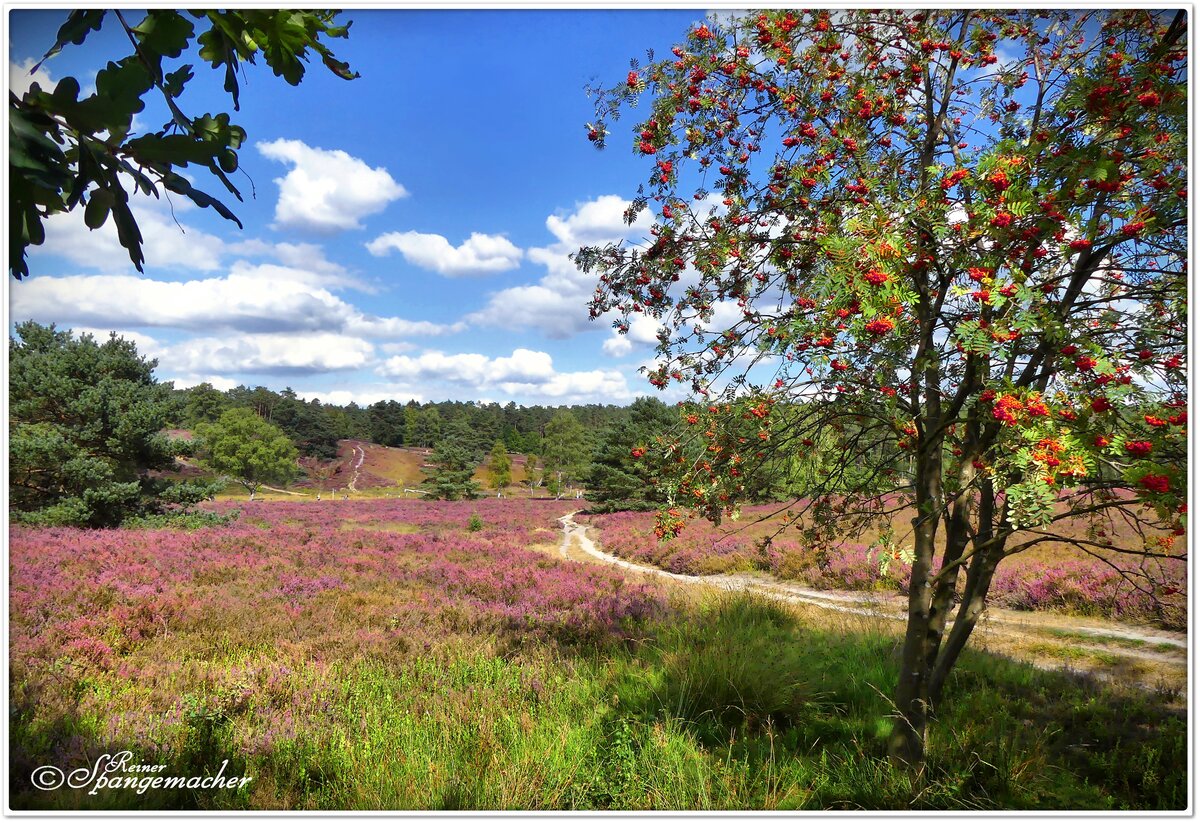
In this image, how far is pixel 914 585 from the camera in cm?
343

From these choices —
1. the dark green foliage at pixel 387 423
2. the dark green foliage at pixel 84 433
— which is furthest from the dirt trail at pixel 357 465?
the dark green foliage at pixel 84 433

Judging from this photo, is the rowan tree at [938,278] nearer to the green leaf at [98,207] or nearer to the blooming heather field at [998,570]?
the blooming heather field at [998,570]

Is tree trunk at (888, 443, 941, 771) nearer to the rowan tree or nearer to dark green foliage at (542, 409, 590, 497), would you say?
the rowan tree

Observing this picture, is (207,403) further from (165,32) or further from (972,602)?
(972,602)

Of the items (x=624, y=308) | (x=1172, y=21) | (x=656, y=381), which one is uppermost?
(x=1172, y=21)

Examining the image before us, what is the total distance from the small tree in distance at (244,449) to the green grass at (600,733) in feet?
125

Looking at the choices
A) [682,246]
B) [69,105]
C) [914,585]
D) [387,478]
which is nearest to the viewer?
[69,105]

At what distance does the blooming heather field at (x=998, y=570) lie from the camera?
7.85m

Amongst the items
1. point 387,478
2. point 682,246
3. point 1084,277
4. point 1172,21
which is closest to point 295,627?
point 682,246

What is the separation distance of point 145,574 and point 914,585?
9280 millimetres

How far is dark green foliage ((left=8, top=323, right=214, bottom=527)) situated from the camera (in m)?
10.0

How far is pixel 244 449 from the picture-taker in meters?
36.7

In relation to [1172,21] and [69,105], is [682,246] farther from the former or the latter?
[69,105]

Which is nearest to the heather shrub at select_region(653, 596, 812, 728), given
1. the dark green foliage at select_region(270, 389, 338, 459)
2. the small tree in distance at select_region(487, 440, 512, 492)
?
the small tree in distance at select_region(487, 440, 512, 492)
